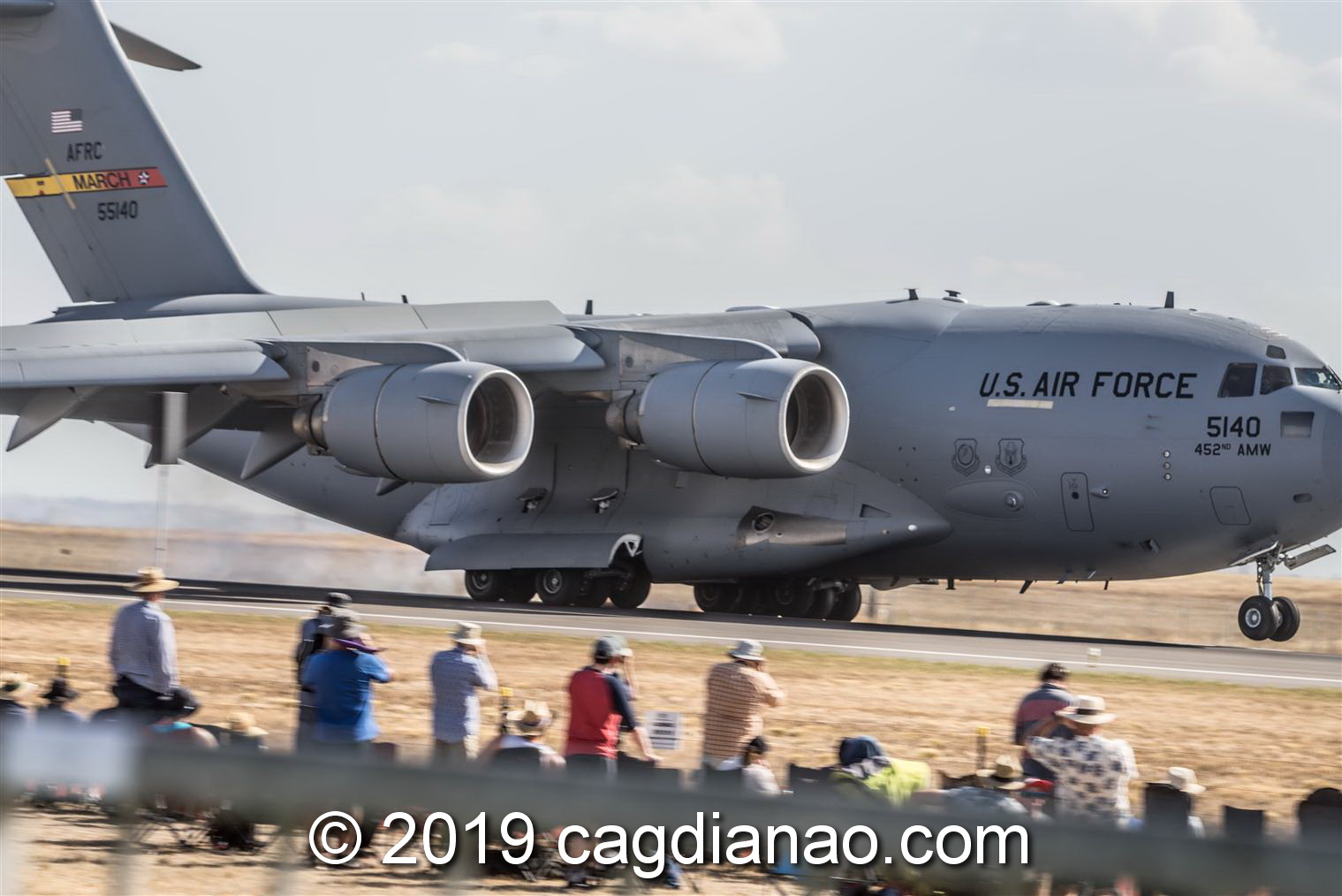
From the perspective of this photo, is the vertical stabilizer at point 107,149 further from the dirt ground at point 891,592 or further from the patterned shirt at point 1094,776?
the patterned shirt at point 1094,776

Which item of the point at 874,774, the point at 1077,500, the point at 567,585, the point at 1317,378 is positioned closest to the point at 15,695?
the point at 874,774

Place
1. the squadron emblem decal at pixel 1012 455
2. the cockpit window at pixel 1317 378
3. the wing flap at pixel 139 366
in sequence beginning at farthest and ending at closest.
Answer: the squadron emblem decal at pixel 1012 455 → the cockpit window at pixel 1317 378 → the wing flap at pixel 139 366

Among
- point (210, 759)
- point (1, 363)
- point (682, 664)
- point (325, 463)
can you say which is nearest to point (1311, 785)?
point (682, 664)

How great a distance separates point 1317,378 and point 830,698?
26.4 feet

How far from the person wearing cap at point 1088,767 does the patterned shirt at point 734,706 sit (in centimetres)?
213

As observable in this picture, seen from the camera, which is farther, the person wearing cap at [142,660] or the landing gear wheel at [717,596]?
the landing gear wheel at [717,596]

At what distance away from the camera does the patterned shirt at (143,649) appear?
392 inches

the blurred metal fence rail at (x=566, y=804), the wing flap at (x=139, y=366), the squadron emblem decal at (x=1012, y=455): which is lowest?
the blurred metal fence rail at (x=566, y=804)

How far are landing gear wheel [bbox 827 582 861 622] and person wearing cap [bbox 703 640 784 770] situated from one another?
13.6 metres

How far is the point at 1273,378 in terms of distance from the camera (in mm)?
19688

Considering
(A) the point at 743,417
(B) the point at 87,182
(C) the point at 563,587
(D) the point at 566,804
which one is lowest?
(C) the point at 563,587

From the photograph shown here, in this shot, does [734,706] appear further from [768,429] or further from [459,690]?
[768,429]

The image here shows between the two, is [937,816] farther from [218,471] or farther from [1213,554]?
[218,471]

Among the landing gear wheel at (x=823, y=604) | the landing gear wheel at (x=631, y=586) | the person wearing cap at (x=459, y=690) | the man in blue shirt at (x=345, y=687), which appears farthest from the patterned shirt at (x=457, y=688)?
the landing gear wheel at (x=823, y=604)
